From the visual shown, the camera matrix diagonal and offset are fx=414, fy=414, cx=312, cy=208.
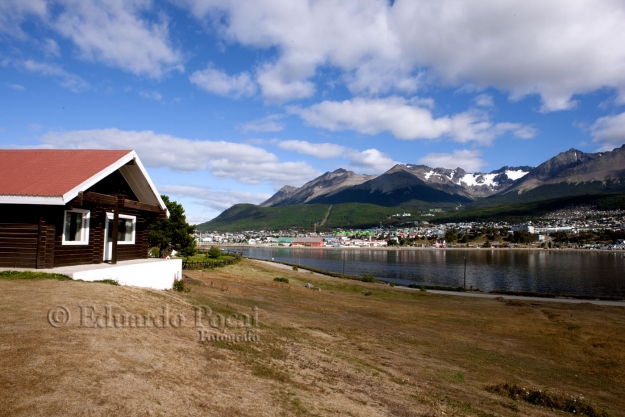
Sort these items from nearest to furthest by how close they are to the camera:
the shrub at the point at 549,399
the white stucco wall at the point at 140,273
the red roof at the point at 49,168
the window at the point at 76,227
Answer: the shrub at the point at 549,399
the red roof at the point at 49,168
the white stucco wall at the point at 140,273
the window at the point at 76,227

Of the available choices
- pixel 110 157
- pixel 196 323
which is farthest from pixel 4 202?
pixel 196 323

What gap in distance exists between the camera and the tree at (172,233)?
4672cm

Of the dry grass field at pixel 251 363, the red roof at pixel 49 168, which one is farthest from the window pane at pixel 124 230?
the dry grass field at pixel 251 363

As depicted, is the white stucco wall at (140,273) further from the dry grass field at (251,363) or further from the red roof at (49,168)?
the red roof at (49,168)

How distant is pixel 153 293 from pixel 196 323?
4165 mm

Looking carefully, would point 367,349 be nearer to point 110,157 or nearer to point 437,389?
point 437,389

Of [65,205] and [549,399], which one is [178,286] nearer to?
[65,205]

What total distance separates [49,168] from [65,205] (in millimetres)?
2674

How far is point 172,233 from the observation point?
47781mm

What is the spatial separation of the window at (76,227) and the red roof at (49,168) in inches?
68.4

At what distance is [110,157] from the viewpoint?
754 inches

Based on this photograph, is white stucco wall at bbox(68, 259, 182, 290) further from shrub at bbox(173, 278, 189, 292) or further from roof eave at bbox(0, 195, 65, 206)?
roof eave at bbox(0, 195, 65, 206)

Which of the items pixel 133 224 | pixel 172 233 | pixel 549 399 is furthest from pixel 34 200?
pixel 172 233

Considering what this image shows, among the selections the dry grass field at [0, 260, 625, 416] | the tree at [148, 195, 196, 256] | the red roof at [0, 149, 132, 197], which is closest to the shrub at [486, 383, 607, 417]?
the dry grass field at [0, 260, 625, 416]
